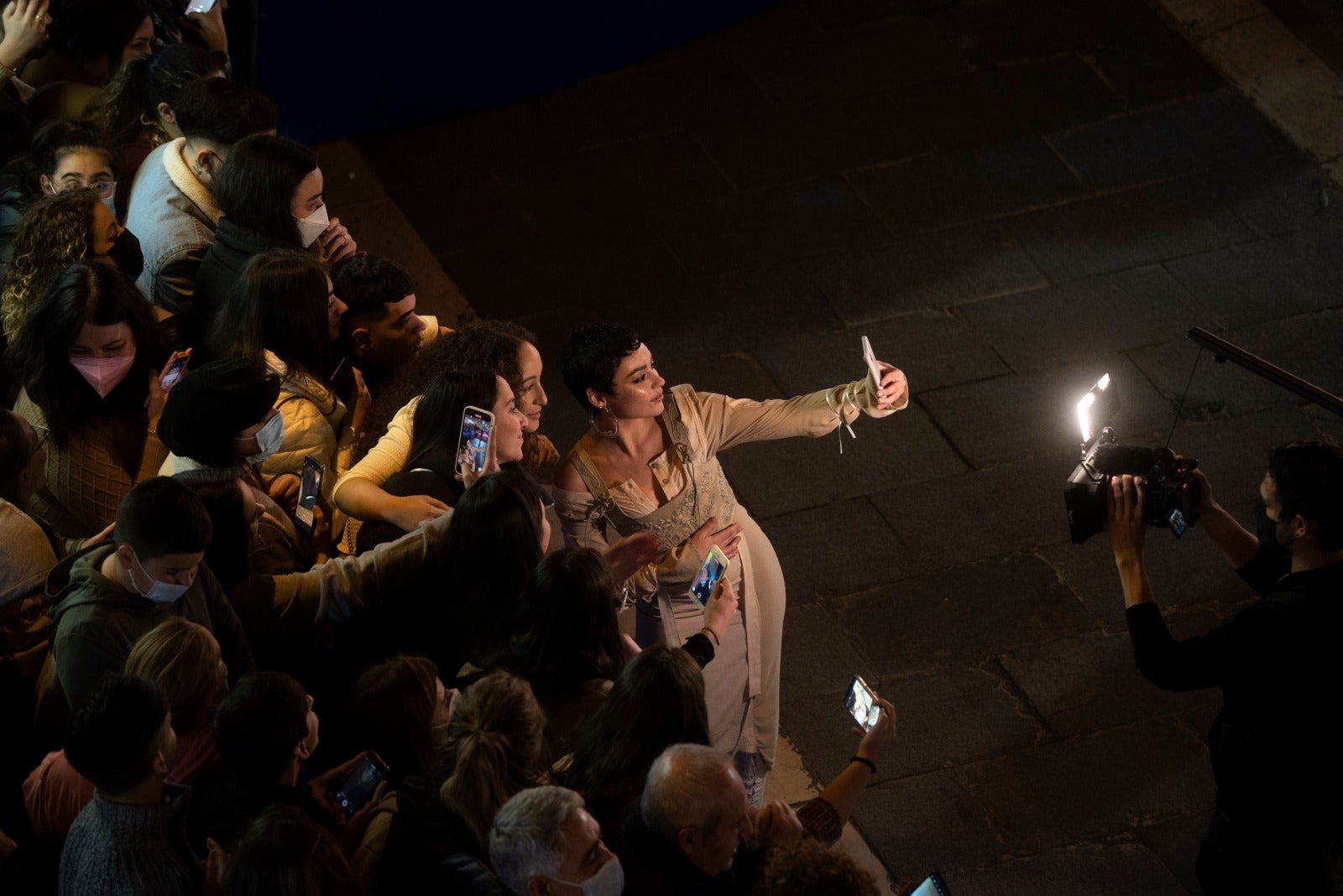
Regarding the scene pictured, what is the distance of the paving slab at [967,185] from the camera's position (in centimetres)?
821

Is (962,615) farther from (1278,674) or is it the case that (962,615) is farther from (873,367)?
(1278,674)

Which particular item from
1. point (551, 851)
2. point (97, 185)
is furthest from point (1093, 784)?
point (97, 185)

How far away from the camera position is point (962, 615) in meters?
5.95

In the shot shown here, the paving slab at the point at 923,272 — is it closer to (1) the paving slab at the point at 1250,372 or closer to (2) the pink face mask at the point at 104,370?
(1) the paving slab at the point at 1250,372

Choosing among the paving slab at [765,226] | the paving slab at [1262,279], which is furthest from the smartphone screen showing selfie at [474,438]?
the paving slab at [1262,279]

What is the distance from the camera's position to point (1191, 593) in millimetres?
6062

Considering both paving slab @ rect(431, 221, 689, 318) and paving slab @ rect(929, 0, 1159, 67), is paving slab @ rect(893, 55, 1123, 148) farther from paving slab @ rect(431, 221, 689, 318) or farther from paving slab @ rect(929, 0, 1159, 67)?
paving slab @ rect(431, 221, 689, 318)

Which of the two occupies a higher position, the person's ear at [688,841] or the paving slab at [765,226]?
the person's ear at [688,841]

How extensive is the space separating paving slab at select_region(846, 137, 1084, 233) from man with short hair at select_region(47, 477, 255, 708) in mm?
5450

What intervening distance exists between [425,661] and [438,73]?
606 cm

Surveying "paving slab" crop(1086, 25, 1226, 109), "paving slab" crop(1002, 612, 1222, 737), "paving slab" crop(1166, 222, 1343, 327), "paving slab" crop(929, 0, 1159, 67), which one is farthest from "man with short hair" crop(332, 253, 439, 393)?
"paving slab" crop(1086, 25, 1226, 109)

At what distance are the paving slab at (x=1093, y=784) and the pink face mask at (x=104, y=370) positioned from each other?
324cm

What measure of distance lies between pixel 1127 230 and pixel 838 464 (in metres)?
2.60

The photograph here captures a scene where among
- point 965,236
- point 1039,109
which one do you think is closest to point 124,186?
point 965,236
